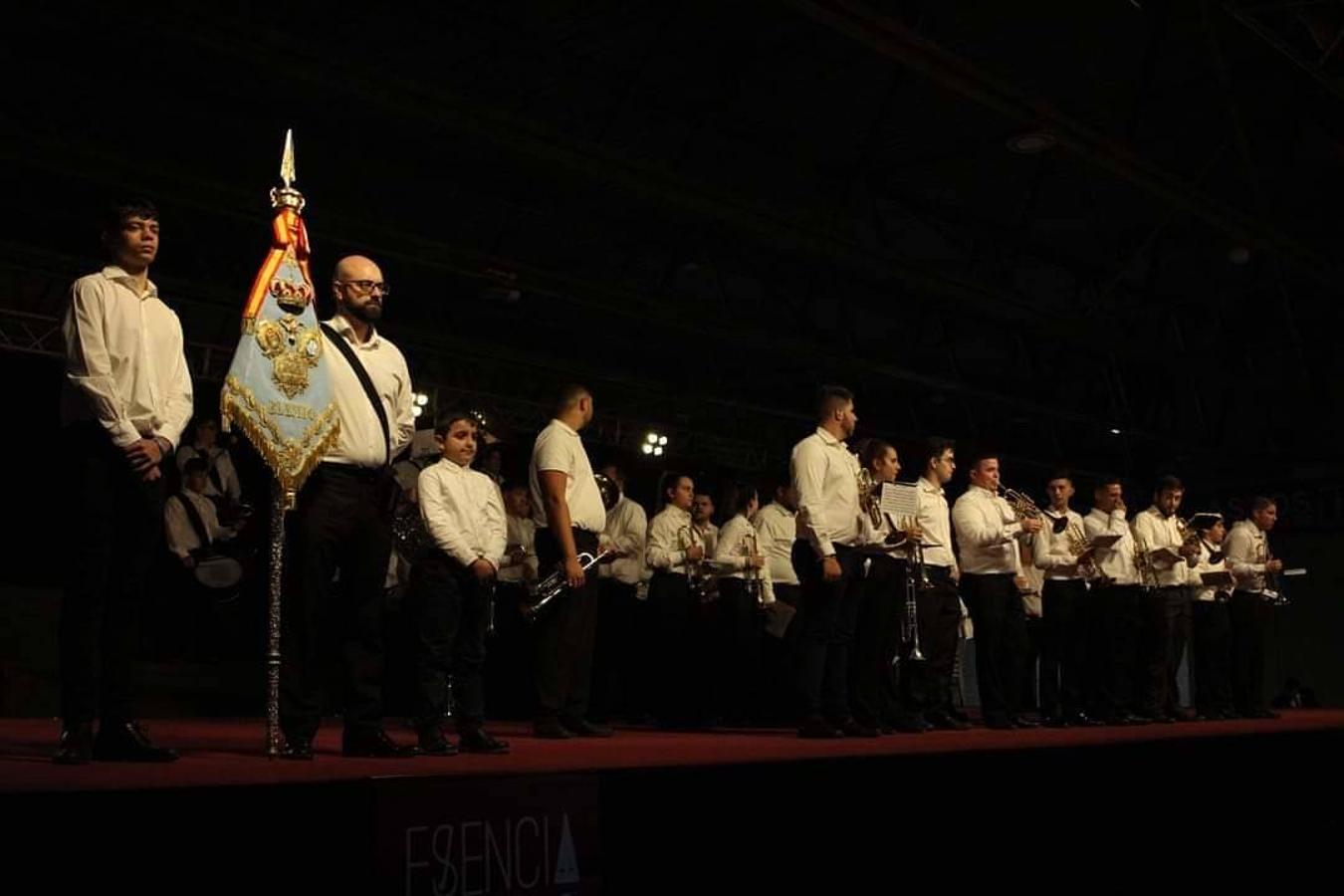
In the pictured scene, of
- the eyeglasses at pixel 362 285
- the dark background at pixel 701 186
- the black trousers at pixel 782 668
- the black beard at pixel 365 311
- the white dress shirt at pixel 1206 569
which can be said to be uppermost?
the dark background at pixel 701 186

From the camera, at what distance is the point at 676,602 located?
10.2m

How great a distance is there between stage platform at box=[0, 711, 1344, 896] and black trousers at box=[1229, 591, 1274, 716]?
13.3ft

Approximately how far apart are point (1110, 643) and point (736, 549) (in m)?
2.81

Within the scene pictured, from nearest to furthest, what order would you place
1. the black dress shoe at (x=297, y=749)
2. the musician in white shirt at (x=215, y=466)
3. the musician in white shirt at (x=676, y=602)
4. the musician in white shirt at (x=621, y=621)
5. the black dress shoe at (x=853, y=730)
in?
the black dress shoe at (x=297, y=749) < the black dress shoe at (x=853, y=730) < the musician in white shirt at (x=676, y=602) < the musician in white shirt at (x=215, y=466) < the musician in white shirt at (x=621, y=621)

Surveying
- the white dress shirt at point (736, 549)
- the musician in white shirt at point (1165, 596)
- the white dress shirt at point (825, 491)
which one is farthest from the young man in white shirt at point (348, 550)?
the musician in white shirt at point (1165, 596)

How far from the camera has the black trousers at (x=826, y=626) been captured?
21.5 feet

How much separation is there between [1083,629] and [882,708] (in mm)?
2495

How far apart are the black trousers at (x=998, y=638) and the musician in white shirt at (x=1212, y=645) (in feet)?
9.05

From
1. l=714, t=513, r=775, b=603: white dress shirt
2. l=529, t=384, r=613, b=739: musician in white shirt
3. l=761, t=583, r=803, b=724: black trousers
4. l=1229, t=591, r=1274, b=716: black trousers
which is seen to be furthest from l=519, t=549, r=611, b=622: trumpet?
l=1229, t=591, r=1274, b=716: black trousers

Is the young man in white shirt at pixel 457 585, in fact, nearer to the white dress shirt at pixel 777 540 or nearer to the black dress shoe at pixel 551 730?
the black dress shoe at pixel 551 730

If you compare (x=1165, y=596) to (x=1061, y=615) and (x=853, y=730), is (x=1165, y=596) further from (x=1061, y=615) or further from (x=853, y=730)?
(x=853, y=730)

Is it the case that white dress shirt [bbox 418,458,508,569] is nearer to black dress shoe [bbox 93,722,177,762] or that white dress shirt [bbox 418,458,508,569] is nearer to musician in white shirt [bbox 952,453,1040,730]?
black dress shoe [bbox 93,722,177,762]

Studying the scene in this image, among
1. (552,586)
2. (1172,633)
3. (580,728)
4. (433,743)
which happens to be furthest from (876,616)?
(1172,633)

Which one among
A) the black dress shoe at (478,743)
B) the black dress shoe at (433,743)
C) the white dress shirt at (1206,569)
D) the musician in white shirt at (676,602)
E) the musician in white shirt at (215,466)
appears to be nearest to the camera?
the black dress shoe at (433,743)
